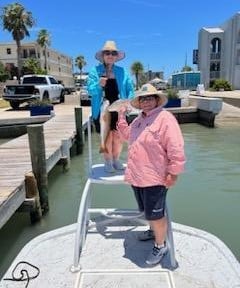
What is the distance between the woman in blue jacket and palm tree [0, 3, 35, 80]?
4792 cm

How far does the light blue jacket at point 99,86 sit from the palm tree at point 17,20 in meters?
47.9

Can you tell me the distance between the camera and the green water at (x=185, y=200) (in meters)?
5.47

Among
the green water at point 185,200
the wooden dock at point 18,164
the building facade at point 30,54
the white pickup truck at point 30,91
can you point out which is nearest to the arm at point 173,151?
the green water at point 185,200

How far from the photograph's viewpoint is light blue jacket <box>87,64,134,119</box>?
3.95m

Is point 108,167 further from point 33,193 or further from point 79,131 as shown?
point 79,131

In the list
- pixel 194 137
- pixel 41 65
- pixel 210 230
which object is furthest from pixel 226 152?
pixel 41 65

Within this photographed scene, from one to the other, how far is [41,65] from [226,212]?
245 feet

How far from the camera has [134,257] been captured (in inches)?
133

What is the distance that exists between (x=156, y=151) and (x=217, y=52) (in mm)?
56525

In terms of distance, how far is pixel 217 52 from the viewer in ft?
184

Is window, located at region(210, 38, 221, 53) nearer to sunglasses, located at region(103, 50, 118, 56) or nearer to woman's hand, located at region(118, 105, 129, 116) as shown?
sunglasses, located at region(103, 50, 118, 56)

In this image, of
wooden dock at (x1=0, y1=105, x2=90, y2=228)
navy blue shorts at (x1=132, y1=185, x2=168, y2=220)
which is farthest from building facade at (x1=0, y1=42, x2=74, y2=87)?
navy blue shorts at (x1=132, y1=185, x2=168, y2=220)

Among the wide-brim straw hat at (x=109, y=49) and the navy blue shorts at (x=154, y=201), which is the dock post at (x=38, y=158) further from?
the navy blue shorts at (x=154, y=201)

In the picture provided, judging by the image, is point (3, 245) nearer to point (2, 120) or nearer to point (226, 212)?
point (226, 212)
